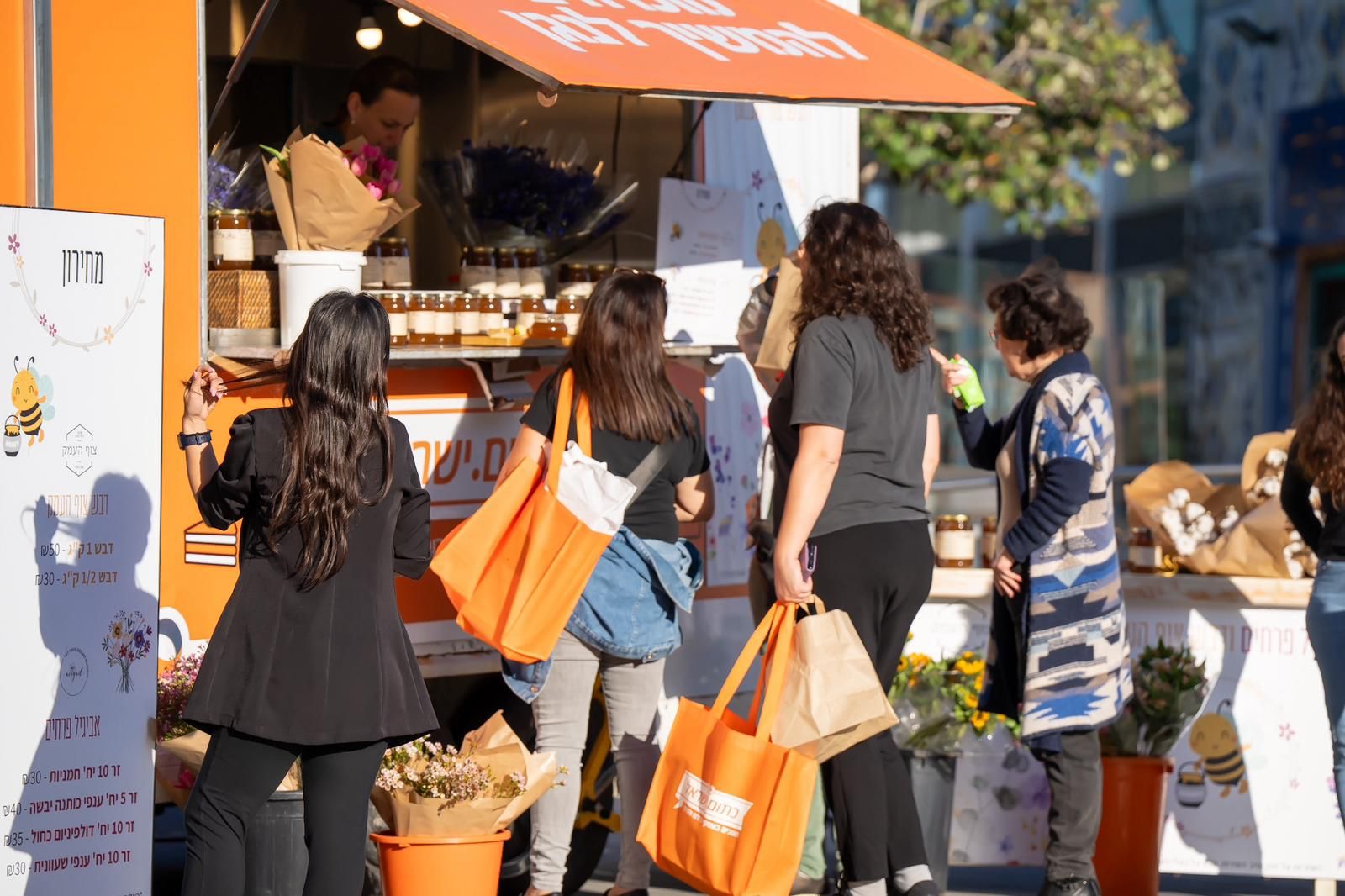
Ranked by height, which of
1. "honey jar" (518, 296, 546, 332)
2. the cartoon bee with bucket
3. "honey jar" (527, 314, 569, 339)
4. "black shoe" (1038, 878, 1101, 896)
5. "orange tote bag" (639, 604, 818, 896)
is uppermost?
"honey jar" (518, 296, 546, 332)

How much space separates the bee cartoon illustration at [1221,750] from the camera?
18.0 ft

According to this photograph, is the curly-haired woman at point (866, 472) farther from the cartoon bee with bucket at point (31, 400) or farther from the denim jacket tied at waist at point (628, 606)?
the cartoon bee with bucket at point (31, 400)

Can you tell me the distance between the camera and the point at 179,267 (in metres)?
4.68

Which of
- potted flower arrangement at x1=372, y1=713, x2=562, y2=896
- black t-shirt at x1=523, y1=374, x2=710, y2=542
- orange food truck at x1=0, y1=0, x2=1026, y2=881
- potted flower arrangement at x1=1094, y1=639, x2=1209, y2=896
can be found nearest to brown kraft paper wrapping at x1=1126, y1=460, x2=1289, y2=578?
potted flower arrangement at x1=1094, y1=639, x2=1209, y2=896

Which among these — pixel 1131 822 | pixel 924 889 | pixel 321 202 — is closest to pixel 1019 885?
pixel 1131 822

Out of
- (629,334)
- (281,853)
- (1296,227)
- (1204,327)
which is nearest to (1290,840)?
(629,334)

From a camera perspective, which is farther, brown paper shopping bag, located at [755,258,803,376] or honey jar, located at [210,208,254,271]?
brown paper shopping bag, located at [755,258,803,376]

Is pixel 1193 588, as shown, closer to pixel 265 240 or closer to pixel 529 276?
pixel 529 276

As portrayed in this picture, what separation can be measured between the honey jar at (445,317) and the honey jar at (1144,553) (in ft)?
7.58

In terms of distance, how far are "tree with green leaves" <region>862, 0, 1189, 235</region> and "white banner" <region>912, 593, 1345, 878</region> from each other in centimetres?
574

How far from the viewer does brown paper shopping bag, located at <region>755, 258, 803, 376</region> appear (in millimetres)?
5203

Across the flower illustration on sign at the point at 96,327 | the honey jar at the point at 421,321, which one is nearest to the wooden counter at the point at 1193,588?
the honey jar at the point at 421,321

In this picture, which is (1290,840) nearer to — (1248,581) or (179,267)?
(1248,581)

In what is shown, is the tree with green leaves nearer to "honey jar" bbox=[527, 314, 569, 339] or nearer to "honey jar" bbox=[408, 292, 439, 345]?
"honey jar" bbox=[527, 314, 569, 339]
